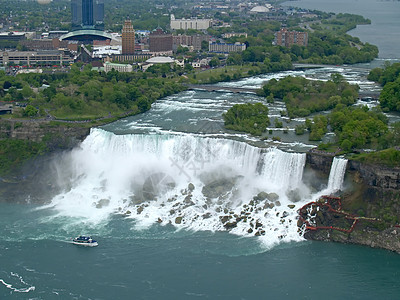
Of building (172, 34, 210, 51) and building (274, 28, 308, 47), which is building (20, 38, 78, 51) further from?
building (274, 28, 308, 47)

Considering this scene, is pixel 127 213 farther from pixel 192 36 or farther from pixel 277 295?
pixel 192 36

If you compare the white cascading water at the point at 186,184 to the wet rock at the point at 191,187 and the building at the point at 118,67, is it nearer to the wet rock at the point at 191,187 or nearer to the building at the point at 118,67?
the wet rock at the point at 191,187

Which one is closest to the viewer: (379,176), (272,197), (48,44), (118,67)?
(379,176)

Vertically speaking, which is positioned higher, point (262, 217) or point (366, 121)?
point (366, 121)

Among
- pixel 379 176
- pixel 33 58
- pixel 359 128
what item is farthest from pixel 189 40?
pixel 379 176

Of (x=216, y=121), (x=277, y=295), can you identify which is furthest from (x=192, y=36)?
(x=277, y=295)

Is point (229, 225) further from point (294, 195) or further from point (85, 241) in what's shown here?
point (85, 241)
